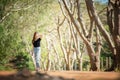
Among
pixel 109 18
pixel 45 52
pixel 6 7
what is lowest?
pixel 45 52

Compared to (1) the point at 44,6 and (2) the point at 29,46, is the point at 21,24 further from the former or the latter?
(2) the point at 29,46

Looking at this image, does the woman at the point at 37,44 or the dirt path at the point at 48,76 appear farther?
the woman at the point at 37,44

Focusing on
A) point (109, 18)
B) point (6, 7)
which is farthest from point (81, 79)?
point (6, 7)

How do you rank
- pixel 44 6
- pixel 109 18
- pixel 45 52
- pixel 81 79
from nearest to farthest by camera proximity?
pixel 81 79, pixel 109 18, pixel 44 6, pixel 45 52

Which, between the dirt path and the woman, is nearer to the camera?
the dirt path

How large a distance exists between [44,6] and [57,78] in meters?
25.9

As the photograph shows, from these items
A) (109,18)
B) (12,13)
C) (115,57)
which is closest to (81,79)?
(115,57)

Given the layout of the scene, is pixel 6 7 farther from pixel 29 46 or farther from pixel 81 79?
pixel 81 79

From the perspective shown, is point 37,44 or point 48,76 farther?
point 37,44

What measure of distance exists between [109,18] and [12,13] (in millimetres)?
14950

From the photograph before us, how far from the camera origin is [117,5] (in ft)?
33.4

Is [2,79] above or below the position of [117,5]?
below

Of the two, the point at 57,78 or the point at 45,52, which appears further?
the point at 45,52

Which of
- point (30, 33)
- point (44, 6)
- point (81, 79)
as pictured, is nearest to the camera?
point (81, 79)
